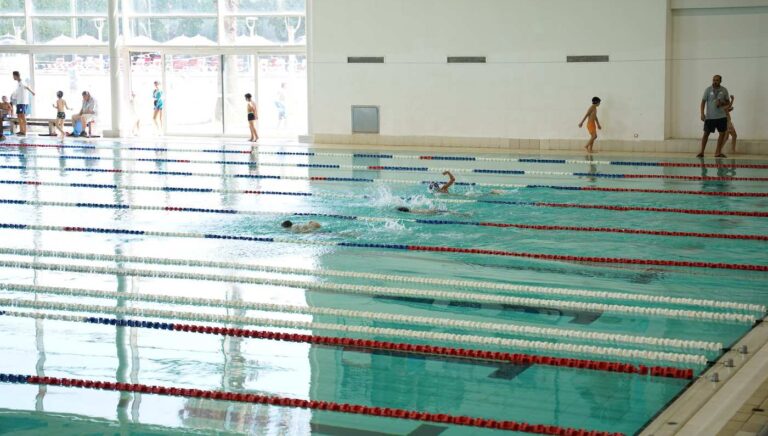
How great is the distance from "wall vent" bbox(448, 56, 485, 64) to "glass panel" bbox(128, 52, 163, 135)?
680 cm

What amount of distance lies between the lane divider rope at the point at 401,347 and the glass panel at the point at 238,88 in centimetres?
1538

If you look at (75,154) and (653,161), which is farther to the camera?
Result: (75,154)

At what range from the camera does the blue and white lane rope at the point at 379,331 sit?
4.70 m

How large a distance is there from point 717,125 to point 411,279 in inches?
401

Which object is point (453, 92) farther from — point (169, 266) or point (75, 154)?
point (169, 266)

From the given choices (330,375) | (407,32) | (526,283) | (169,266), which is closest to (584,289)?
(526,283)

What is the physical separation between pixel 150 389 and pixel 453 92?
14503 millimetres

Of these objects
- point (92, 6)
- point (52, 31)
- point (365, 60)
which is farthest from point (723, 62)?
point (52, 31)

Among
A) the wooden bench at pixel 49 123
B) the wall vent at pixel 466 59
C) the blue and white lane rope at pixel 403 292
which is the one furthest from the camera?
the wooden bench at pixel 49 123

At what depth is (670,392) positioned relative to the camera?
417 centimetres

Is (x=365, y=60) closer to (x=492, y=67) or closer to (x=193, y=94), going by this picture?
(x=492, y=67)

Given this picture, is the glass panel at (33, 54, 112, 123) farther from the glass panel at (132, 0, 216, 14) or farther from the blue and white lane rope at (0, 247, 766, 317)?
the blue and white lane rope at (0, 247, 766, 317)

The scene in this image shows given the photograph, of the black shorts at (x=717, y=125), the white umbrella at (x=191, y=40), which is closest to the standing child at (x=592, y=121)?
the black shorts at (x=717, y=125)

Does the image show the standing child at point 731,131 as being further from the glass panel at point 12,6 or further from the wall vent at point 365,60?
the glass panel at point 12,6
